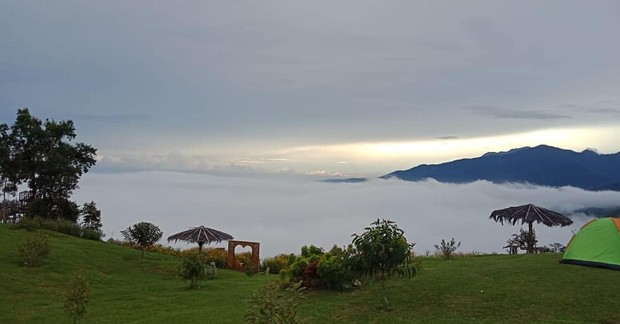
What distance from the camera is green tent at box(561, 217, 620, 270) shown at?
15.3m

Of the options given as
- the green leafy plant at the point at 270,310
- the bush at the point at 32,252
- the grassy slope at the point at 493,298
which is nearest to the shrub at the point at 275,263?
the bush at the point at 32,252

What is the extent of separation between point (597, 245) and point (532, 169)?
126 meters

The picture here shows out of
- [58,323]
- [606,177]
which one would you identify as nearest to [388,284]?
[58,323]

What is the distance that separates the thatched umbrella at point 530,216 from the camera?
871 inches

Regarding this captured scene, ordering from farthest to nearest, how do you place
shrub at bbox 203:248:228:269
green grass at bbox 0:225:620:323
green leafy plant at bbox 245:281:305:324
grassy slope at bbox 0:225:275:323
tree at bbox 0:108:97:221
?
tree at bbox 0:108:97:221
shrub at bbox 203:248:228:269
grassy slope at bbox 0:225:275:323
green grass at bbox 0:225:620:323
green leafy plant at bbox 245:281:305:324

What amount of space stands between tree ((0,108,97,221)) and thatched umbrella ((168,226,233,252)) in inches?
536

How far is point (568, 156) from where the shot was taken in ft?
441

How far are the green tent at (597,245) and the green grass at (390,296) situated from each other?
42 cm

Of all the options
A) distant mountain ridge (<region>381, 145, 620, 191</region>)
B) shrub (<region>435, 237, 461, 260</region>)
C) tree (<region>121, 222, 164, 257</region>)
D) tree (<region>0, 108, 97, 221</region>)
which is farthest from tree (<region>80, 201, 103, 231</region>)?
distant mountain ridge (<region>381, 145, 620, 191</region>)

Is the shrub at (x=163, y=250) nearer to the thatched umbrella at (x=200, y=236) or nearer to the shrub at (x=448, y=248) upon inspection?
the thatched umbrella at (x=200, y=236)

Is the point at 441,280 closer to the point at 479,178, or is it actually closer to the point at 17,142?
the point at 17,142

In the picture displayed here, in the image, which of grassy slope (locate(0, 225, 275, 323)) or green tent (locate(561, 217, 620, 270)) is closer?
grassy slope (locate(0, 225, 275, 323))

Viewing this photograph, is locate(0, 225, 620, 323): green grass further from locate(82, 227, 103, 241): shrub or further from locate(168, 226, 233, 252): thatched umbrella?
locate(82, 227, 103, 241): shrub

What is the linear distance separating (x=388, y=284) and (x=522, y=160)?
446ft
